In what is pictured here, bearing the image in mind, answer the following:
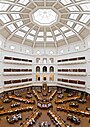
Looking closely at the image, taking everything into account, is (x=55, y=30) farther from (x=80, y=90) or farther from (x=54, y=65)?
(x=80, y=90)

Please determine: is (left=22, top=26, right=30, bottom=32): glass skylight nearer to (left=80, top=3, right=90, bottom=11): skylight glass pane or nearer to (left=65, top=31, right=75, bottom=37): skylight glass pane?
(left=65, top=31, right=75, bottom=37): skylight glass pane

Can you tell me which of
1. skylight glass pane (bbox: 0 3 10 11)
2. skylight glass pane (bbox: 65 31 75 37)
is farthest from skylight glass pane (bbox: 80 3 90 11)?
skylight glass pane (bbox: 0 3 10 11)

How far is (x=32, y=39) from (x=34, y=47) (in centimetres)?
277

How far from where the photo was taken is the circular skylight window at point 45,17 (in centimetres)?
2714

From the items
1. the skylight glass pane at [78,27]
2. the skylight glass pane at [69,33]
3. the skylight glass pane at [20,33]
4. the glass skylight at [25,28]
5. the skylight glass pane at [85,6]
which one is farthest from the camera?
the skylight glass pane at [69,33]

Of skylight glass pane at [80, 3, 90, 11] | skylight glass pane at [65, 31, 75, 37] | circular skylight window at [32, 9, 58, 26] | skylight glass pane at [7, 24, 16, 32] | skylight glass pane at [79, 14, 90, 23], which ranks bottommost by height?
skylight glass pane at [65, 31, 75, 37]

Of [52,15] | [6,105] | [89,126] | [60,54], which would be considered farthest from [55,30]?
[89,126]

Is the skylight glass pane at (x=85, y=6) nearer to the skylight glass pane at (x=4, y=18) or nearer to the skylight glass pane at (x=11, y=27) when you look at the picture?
the skylight glass pane at (x=4, y=18)

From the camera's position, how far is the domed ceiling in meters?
22.0

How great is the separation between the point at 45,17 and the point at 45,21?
96 centimetres

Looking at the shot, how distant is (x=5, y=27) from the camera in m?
27.3

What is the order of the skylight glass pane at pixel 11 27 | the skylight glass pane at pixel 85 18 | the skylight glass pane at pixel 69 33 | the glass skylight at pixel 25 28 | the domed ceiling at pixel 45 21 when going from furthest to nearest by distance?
the skylight glass pane at pixel 69 33, the glass skylight at pixel 25 28, the skylight glass pane at pixel 11 27, the skylight glass pane at pixel 85 18, the domed ceiling at pixel 45 21

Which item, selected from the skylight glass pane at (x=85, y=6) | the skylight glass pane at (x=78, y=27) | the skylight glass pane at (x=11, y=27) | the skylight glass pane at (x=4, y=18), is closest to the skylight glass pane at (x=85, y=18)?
the skylight glass pane at (x=85, y=6)

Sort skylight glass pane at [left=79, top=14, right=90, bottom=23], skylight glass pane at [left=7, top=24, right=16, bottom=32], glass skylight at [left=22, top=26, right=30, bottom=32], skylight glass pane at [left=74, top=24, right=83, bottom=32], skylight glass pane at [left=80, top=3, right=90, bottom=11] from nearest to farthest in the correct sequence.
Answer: skylight glass pane at [left=80, top=3, right=90, bottom=11], skylight glass pane at [left=79, top=14, right=90, bottom=23], skylight glass pane at [left=7, top=24, right=16, bottom=32], skylight glass pane at [left=74, top=24, right=83, bottom=32], glass skylight at [left=22, top=26, right=30, bottom=32]
